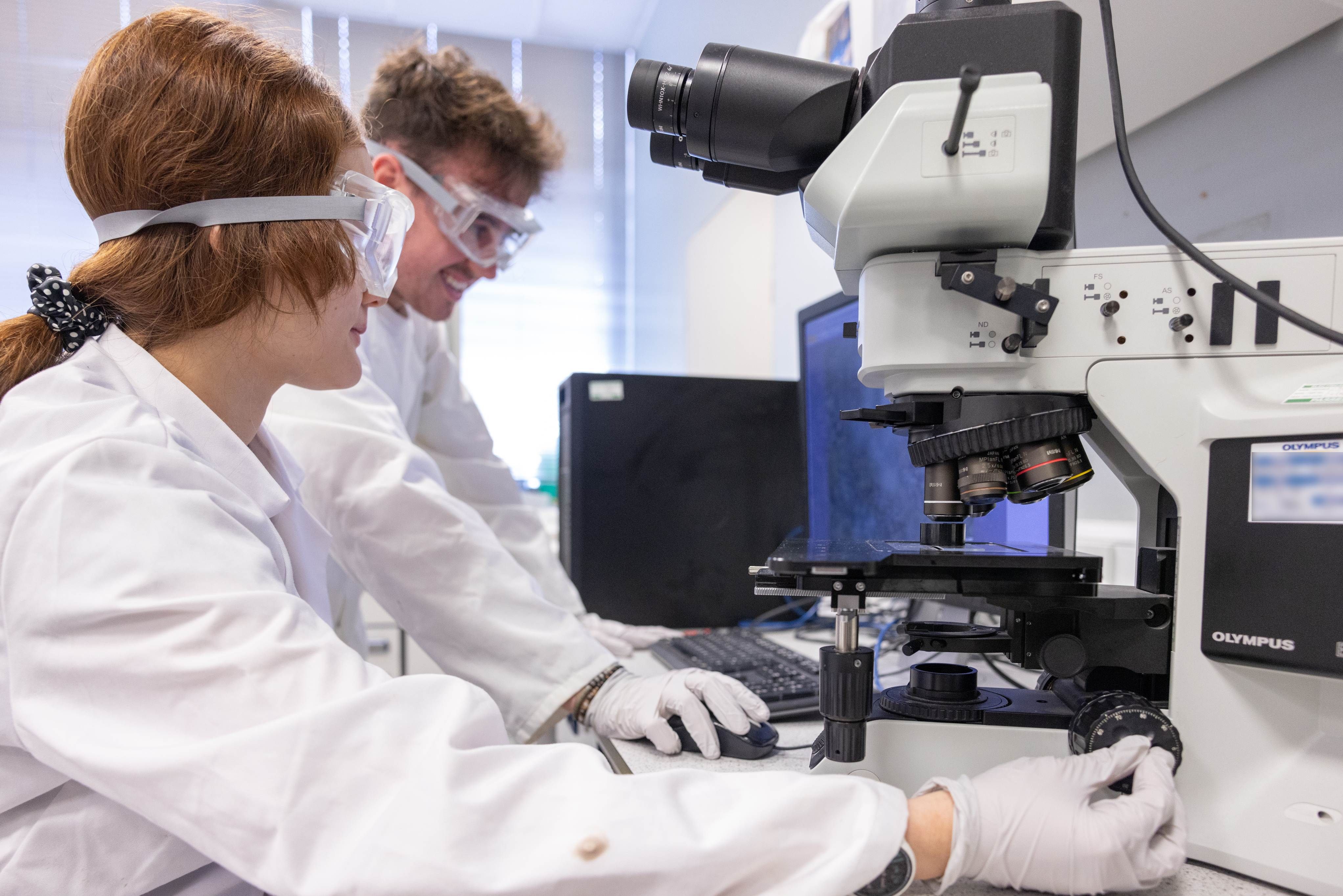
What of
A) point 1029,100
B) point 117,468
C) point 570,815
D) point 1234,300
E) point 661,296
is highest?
point 661,296

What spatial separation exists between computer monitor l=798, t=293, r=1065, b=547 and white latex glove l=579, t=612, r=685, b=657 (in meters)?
0.33

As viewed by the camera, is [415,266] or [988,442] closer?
[988,442]

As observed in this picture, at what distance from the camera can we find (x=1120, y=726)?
56 centimetres

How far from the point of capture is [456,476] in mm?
1653

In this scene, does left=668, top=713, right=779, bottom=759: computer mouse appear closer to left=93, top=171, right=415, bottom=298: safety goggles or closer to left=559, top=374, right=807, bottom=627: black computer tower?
left=93, top=171, right=415, bottom=298: safety goggles

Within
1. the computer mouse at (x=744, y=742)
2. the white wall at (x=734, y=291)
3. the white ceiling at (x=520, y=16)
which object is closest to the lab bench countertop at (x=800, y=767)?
the computer mouse at (x=744, y=742)

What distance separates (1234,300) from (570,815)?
22.7 inches

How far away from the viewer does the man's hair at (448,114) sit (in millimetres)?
1376

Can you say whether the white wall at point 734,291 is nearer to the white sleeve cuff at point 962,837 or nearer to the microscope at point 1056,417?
the microscope at point 1056,417

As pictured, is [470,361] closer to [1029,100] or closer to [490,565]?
[490,565]

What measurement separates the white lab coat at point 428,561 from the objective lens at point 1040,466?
568 mm

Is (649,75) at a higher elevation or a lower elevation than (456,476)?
higher

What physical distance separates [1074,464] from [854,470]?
2.15ft

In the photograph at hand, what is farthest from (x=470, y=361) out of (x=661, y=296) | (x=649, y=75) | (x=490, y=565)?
(x=649, y=75)
